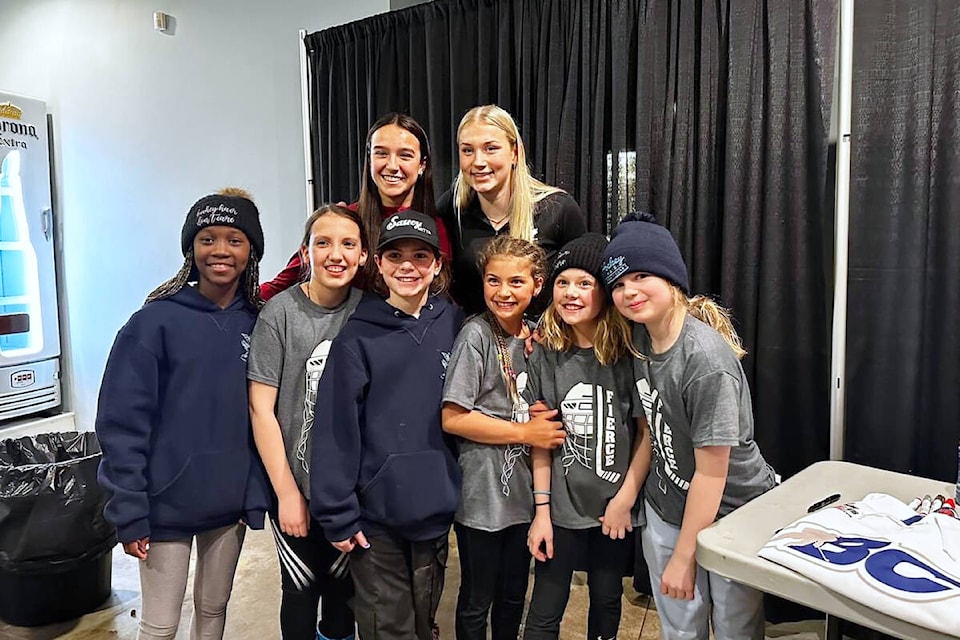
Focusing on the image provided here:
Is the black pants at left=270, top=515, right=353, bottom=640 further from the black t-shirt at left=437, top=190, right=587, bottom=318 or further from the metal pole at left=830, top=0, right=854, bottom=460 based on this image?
the metal pole at left=830, top=0, right=854, bottom=460

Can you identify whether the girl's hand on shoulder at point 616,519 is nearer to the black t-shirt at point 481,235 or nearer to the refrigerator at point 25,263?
the black t-shirt at point 481,235

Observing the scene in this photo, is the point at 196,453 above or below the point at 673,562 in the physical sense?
above

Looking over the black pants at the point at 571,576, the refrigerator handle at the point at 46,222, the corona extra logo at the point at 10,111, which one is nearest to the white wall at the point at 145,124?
the refrigerator handle at the point at 46,222

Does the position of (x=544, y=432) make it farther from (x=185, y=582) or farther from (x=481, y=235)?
(x=185, y=582)

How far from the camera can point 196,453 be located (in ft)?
4.98

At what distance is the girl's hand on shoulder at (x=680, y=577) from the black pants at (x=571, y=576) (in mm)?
157

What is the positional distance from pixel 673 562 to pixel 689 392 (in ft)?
1.14

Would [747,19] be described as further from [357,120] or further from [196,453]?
[196,453]

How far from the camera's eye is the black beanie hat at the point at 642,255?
135 cm

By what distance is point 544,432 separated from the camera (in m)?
1.51

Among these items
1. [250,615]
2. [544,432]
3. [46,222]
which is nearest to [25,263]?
[46,222]

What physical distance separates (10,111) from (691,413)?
3.48m

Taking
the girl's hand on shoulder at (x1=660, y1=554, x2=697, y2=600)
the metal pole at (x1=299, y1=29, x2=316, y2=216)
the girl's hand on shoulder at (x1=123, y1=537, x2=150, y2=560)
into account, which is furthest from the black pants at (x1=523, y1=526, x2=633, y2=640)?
the metal pole at (x1=299, y1=29, x2=316, y2=216)

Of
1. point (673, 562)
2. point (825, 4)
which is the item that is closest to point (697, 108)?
point (825, 4)
